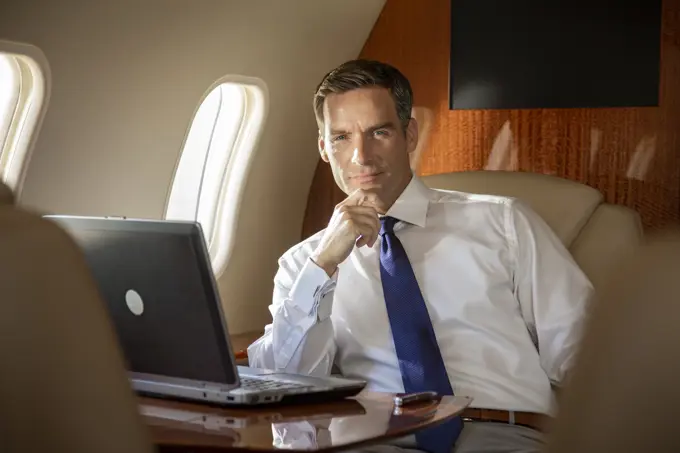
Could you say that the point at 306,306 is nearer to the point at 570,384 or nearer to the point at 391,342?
the point at 391,342

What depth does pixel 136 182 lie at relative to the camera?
4008 mm

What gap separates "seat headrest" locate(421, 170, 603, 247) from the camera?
11.3 feet

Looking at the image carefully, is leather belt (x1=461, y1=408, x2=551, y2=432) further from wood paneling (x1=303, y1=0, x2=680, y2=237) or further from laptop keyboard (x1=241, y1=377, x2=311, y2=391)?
wood paneling (x1=303, y1=0, x2=680, y2=237)

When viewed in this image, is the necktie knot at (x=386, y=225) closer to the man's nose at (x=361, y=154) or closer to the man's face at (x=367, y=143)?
the man's face at (x=367, y=143)

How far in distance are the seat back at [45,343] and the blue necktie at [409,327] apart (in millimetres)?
1812

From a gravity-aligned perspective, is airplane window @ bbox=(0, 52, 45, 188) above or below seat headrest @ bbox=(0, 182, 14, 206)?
above

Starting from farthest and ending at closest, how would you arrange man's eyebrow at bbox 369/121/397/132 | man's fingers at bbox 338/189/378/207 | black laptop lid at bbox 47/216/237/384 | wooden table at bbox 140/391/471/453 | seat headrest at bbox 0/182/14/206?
man's eyebrow at bbox 369/121/397/132 < man's fingers at bbox 338/189/378/207 < black laptop lid at bbox 47/216/237/384 < wooden table at bbox 140/391/471/453 < seat headrest at bbox 0/182/14/206

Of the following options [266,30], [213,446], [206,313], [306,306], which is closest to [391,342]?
[306,306]

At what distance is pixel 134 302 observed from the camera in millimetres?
2189

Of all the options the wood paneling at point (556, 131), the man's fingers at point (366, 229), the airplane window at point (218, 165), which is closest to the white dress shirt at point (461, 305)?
the man's fingers at point (366, 229)

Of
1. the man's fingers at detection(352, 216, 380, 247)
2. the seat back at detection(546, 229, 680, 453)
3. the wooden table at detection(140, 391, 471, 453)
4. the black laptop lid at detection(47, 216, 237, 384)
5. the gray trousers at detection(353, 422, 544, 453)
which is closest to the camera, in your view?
the seat back at detection(546, 229, 680, 453)

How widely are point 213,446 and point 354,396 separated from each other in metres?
0.54

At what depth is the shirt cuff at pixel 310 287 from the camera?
286 centimetres

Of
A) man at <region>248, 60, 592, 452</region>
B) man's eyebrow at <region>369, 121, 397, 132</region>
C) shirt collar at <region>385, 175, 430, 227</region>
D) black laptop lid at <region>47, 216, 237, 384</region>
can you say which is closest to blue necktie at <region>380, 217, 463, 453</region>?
man at <region>248, 60, 592, 452</region>
